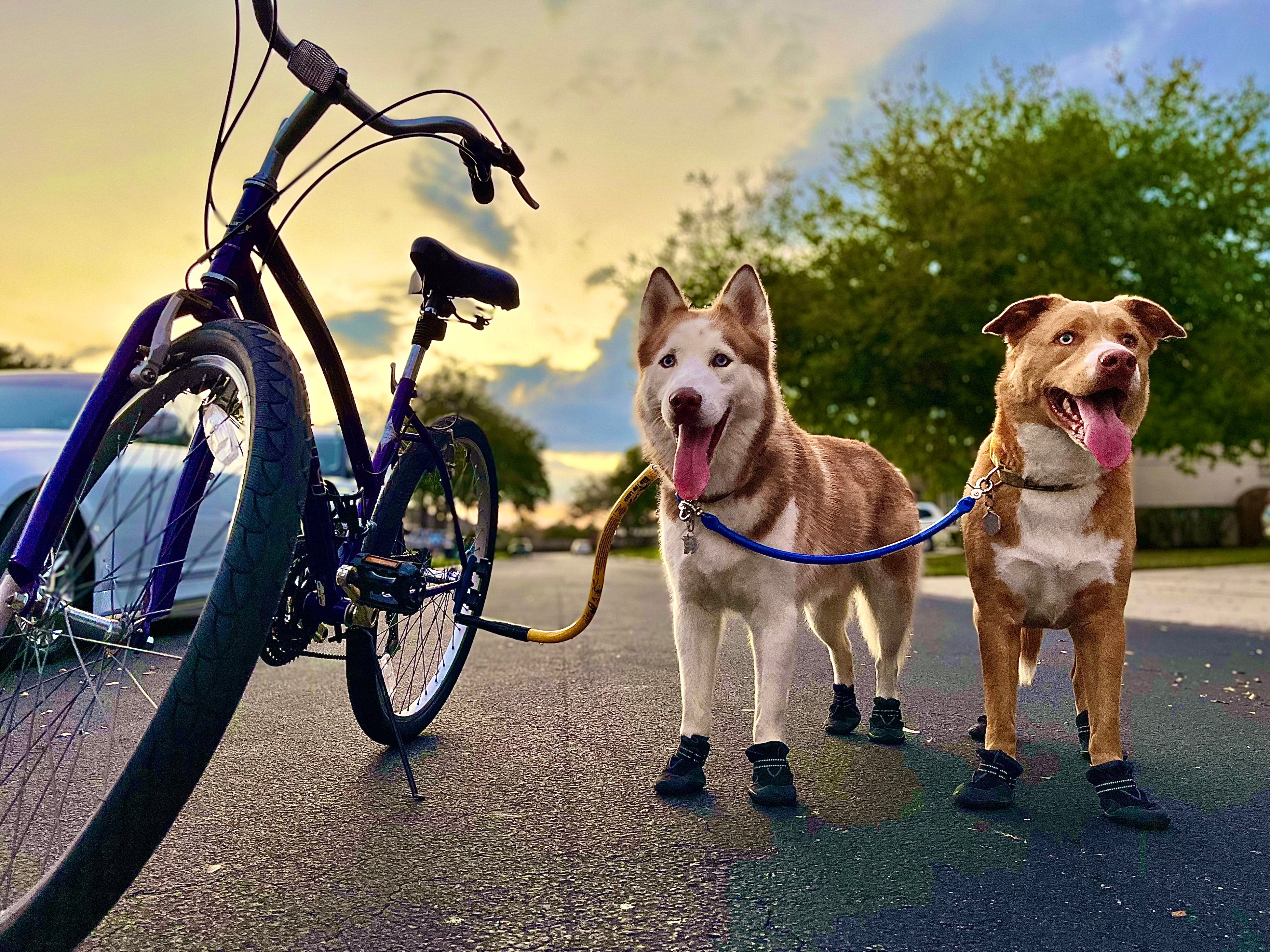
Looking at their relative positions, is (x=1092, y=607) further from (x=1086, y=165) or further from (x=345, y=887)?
(x=1086, y=165)

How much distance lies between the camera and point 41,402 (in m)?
7.02

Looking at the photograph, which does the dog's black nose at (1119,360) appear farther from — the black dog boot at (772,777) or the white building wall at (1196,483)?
the white building wall at (1196,483)

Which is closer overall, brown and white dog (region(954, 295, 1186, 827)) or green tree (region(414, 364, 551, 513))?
brown and white dog (region(954, 295, 1186, 827))

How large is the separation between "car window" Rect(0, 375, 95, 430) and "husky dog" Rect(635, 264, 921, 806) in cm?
497

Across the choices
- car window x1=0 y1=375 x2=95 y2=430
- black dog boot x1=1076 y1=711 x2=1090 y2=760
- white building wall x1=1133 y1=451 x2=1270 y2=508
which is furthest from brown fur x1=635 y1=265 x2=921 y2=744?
white building wall x1=1133 y1=451 x2=1270 y2=508

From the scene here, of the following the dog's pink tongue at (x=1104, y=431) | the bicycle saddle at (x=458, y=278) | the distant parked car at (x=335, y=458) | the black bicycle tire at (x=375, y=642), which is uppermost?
the bicycle saddle at (x=458, y=278)

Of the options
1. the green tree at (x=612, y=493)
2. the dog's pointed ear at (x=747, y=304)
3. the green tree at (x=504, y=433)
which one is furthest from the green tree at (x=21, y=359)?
the green tree at (x=612, y=493)

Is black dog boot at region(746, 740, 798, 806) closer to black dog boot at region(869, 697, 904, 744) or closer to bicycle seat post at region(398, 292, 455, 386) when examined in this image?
black dog boot at region(869, 697, 904, 744)

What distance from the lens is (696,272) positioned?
26.0 meters

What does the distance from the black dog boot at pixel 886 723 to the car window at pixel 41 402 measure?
5.48 m

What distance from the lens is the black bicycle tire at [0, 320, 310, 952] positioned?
184 centimetres

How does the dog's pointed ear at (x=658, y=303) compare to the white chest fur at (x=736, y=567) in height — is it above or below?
above

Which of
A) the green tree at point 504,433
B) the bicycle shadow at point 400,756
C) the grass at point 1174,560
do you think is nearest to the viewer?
the bicycle shadow at point 400,756

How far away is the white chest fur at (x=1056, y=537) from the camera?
3.13 m
